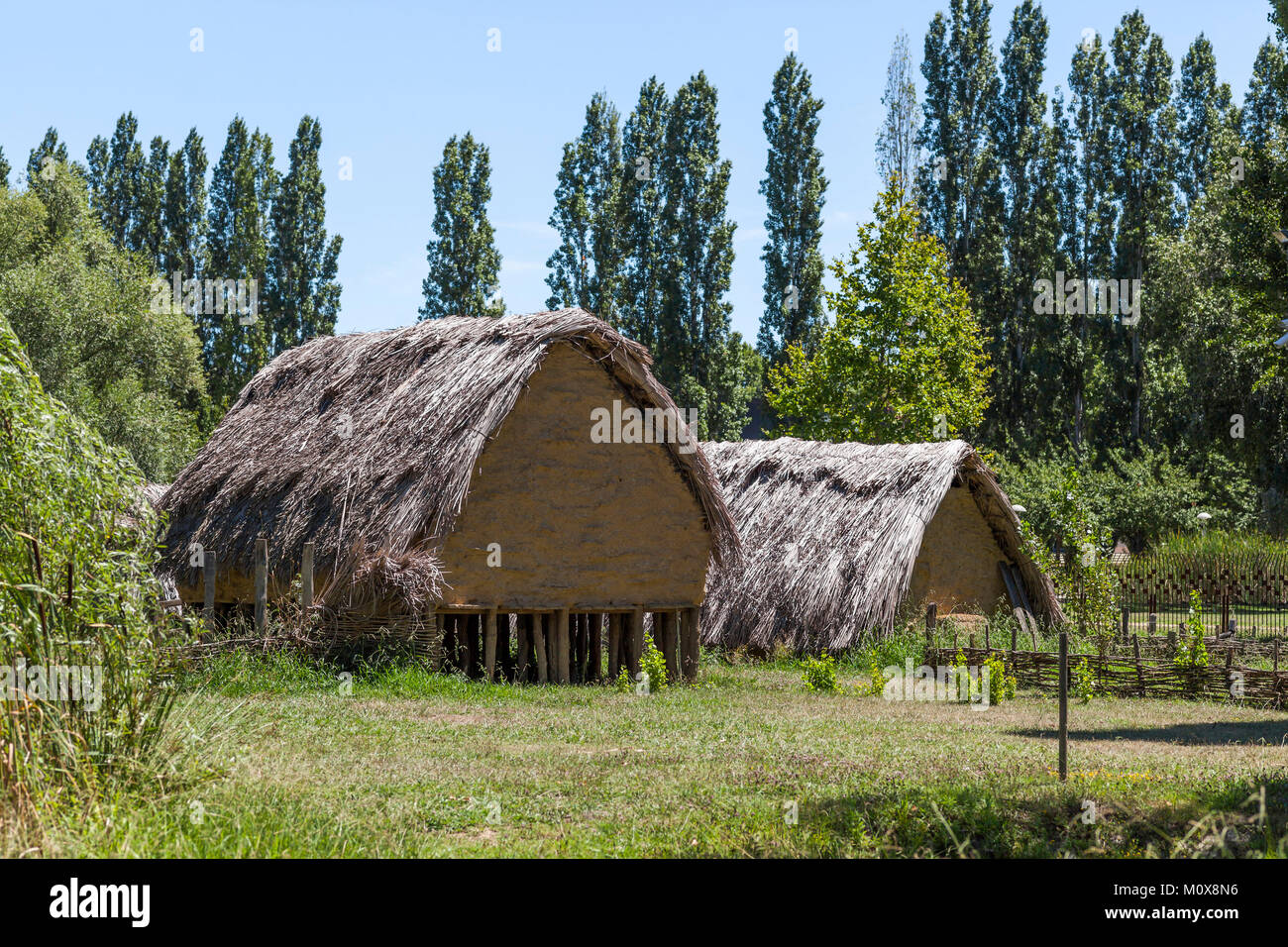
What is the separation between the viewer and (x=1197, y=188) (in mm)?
43500

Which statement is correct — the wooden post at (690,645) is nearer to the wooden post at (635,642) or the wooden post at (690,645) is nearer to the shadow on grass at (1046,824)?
the wooden post at (635,642)

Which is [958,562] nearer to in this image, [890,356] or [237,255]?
[890,356]

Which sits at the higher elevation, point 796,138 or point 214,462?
point 796,138

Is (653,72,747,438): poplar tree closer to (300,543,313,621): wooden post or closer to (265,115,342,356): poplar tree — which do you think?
(265,115,342,356): poplar tree

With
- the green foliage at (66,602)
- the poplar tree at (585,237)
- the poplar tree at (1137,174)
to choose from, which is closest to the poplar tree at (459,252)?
the poplar tree at (585,237)

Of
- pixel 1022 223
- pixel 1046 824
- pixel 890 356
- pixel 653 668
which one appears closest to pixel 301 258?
pixel 890 356

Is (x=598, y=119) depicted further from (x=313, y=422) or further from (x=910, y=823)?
(x=910, y=823)

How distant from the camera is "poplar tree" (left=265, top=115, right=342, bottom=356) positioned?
41.2 m

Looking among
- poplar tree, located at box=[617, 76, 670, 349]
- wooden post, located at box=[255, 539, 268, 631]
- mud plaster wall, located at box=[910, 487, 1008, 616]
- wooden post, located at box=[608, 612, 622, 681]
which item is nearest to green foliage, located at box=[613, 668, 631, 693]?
wooden post, located at box=[608, 612, 622, 681]

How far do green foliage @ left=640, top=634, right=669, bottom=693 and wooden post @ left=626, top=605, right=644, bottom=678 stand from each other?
4.27 feet
